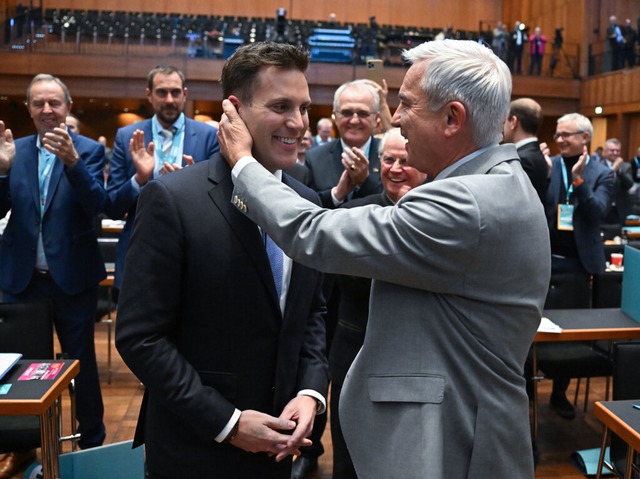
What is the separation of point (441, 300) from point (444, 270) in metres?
0.07

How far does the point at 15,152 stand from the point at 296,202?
2329 mm

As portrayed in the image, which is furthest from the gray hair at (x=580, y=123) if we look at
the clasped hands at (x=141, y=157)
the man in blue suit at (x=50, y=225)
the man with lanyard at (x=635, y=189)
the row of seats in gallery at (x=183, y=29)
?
the row of seats in gallery at (x=183, y=29)

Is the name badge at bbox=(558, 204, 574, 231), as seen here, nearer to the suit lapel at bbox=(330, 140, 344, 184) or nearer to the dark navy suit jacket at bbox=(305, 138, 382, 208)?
the dark navy suit jacket at bbox=(305, 138, 382, 208)

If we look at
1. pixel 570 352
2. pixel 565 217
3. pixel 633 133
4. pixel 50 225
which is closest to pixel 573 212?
pixel 565 217

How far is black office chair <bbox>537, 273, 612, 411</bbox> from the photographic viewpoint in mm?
3664

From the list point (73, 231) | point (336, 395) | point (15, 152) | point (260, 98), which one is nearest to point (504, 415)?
point (260, 98)

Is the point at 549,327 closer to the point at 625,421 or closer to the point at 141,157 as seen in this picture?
A: the point at 625,421

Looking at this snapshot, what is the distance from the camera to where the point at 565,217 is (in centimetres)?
421

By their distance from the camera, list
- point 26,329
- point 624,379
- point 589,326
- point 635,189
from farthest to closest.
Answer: point 635,189 < point 589,326 < point 26,329 < point 624,379

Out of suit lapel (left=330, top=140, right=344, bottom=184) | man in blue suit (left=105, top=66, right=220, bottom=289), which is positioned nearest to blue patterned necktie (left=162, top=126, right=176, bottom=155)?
man in blue suit (left=105, top=66, right=220, bottom=289)

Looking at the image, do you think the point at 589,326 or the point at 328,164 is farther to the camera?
the point at 328,164

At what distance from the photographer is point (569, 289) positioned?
393 cm

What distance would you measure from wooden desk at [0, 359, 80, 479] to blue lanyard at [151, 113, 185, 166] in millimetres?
1215

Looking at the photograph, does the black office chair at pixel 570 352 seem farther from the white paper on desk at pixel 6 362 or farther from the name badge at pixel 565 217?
the white paper on desk at pixel 6 362
